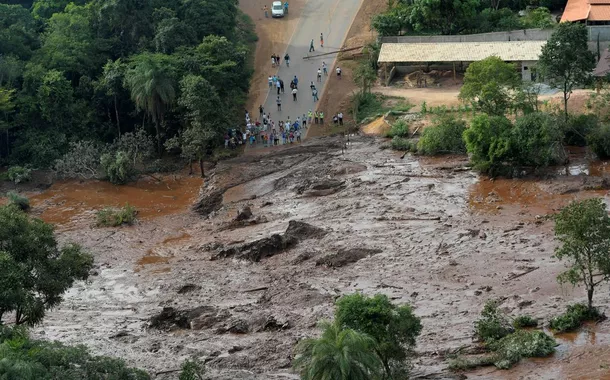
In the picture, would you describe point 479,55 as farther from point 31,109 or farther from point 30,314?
point 30,314

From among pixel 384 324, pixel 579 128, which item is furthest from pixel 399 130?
pixel 384 324

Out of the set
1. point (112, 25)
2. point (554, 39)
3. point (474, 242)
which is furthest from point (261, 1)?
point (474, 242)

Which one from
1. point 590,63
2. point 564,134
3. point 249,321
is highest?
point 590,63

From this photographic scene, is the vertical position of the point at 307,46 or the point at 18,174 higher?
the point at 307,46

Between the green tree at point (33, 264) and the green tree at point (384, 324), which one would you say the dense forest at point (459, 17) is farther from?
the green tree at point (384, 324)

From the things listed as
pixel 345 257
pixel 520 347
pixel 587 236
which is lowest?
pixel 520 347

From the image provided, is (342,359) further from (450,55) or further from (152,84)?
(450,55)
